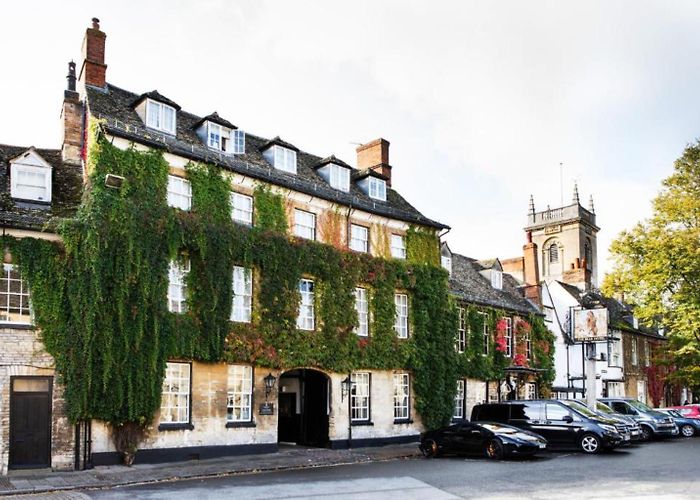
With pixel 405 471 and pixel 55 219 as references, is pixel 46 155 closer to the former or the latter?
pixel 55 219

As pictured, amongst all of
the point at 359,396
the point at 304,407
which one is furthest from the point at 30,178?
the point at 359,396

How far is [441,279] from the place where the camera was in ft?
104

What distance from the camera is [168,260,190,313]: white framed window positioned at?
893 inches

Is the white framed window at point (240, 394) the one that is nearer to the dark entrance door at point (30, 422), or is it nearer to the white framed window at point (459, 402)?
the dark entrance door at point (30, 422)

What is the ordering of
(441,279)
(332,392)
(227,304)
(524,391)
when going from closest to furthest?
(227,304)
(332,392)
(441,279)
(524,391)

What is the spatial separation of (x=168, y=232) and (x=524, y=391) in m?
22.3

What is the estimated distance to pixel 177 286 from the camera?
22.9 m

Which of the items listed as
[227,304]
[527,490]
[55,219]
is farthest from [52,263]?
[527,490]

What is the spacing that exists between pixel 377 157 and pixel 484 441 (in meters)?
16.4

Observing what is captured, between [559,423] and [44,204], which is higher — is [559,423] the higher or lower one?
the lower one

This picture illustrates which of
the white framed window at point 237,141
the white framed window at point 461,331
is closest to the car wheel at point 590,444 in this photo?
the white framed window at point 461,331

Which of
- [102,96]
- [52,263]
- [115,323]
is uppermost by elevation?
[102,96]

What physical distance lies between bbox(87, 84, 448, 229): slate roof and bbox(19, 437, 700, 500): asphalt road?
400 inches

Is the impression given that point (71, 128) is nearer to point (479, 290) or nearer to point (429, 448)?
point (429, 448)
